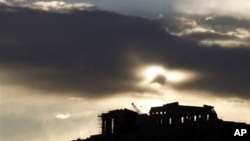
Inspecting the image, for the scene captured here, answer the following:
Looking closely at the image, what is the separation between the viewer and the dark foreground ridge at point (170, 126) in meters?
90.7

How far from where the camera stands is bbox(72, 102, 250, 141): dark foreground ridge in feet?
298

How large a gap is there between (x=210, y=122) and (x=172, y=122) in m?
9.12

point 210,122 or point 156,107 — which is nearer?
point 210,122

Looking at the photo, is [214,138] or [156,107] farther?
[156,107]

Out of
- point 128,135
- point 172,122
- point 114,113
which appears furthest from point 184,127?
point 114,113

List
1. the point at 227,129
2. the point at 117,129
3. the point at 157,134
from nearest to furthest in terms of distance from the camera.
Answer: the point at 227,129, the point at 157,134, the point at 117,129

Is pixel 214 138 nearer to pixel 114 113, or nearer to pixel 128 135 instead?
pixel 128 135

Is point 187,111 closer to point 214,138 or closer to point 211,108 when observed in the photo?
point 211,108

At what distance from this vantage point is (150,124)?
103188 millimetres

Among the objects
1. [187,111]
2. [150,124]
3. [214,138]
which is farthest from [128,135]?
[214,138]

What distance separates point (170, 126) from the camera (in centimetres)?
9831

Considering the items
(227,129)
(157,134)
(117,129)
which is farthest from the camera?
(117,129)

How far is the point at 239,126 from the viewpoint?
91.5 metres

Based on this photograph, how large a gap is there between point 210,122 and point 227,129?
2881 mm
